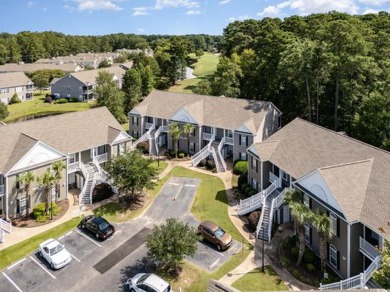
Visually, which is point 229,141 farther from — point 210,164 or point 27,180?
point 27,180

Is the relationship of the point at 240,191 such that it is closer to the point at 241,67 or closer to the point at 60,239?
the point at 60,239

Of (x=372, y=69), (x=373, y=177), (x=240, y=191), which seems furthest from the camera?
(x=372, y=69)

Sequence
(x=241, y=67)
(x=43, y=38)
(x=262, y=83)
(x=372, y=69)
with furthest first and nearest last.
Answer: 1. (x=43, y=38)
2. (x=241, y=67)
3. (x=262, y=83)
4. (x=372, y=69)

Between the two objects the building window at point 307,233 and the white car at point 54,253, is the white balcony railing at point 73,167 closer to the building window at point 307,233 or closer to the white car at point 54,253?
the white car at point 54,253

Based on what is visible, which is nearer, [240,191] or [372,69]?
[240,191]

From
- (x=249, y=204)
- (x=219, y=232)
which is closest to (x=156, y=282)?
(x=219, y=232)

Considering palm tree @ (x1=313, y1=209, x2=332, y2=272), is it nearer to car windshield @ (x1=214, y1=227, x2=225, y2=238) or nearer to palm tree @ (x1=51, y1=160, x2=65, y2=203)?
car windshield @ (x1=214, y1=227, x2=225, y2=238)

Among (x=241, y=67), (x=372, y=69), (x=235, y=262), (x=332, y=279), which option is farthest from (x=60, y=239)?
(x=241, y=67)
